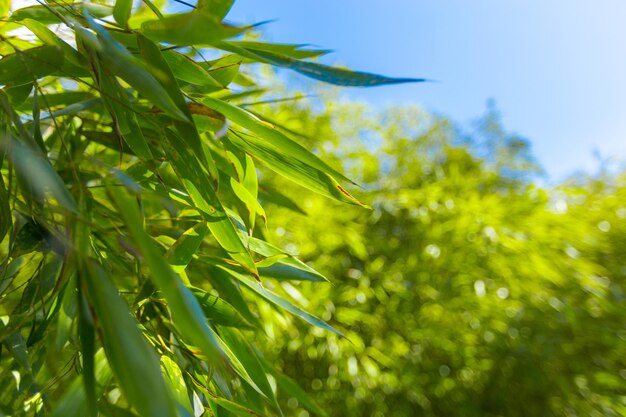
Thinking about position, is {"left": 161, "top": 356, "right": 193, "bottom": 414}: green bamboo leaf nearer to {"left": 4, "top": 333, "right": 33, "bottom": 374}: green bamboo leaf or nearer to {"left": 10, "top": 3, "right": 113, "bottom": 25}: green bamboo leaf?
{"left": 4, "top": 333, "right": 33, "bottom": 374}: green bamboo leaf

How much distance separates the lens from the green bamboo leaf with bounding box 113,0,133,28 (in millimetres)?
768

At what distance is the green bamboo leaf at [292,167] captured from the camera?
2.86ft

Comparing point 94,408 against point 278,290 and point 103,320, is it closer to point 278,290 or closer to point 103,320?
point 103,320

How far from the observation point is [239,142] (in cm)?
88

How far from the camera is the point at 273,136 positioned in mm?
821

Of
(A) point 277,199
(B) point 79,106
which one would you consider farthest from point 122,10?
(A) point 277,199

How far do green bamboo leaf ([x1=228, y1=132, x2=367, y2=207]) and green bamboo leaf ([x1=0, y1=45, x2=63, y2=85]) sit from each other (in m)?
0.24

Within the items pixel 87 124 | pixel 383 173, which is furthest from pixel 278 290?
pixel 383 173

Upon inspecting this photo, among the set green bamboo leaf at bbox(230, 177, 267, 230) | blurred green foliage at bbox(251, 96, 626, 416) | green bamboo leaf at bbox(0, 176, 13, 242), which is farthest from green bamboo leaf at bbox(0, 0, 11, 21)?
blurred green foliage at bbox(251, 96, 626, 416)

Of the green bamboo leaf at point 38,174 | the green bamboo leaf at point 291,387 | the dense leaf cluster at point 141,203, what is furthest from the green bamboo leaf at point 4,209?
the green bamboo leaf at point 291,387

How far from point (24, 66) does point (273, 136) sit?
306 millimetres

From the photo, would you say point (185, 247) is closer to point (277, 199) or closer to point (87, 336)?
point (87, 336)

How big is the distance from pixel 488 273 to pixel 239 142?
183cm

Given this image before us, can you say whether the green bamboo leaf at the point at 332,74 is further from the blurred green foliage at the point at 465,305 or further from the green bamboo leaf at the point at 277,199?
the blurred green foliage at the point at 465,305
